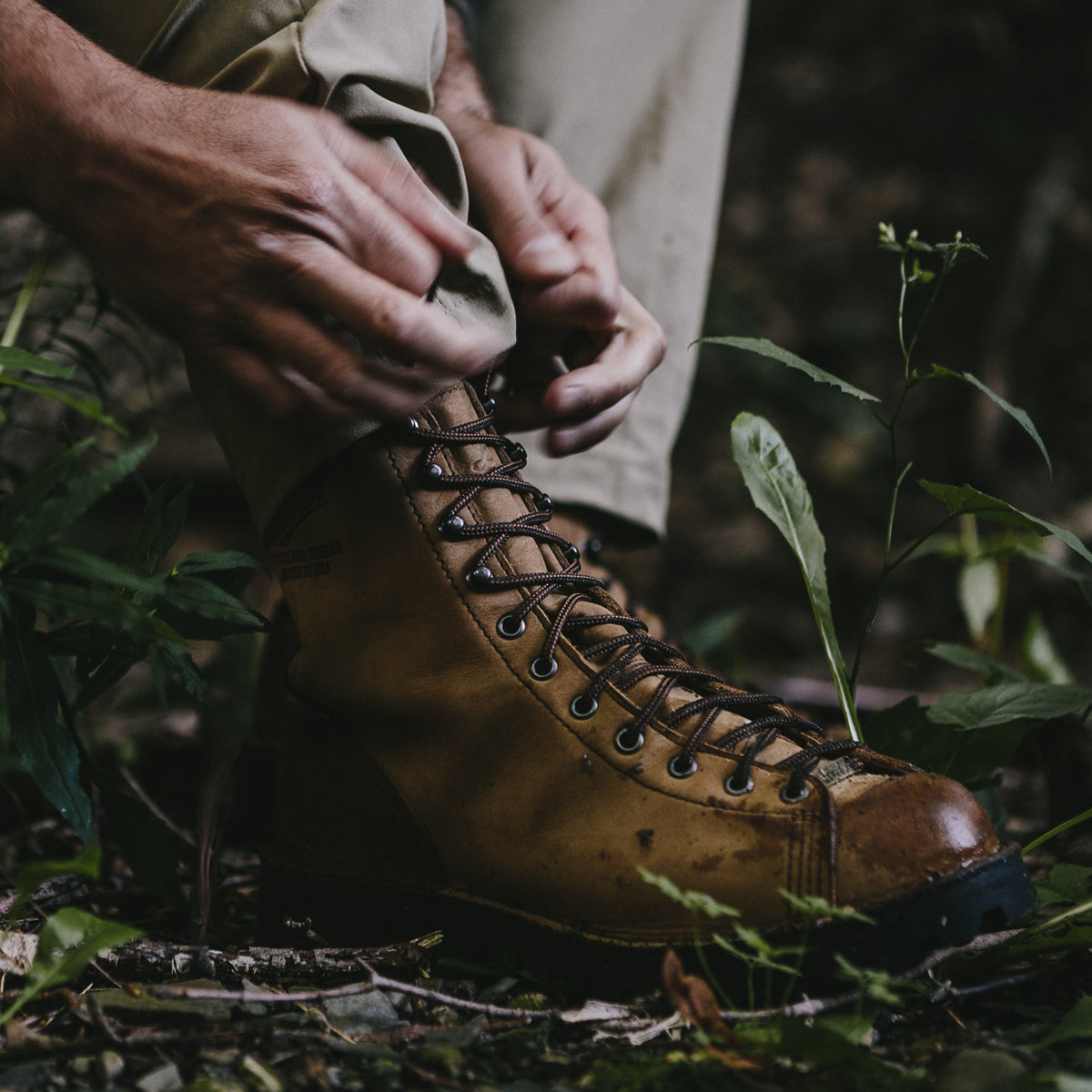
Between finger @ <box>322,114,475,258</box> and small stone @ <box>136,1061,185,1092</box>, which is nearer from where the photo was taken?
small stone @ <box>136,1061,185,1092</box>

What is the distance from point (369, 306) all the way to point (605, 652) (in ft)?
1.20

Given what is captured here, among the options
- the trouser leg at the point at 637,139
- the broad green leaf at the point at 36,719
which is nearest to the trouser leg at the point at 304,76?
the broad green leaf at the point at 36,719

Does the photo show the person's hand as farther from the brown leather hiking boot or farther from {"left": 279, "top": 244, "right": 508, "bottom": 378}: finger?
{"left": 279, "top": 244, "right": 508, "bottom": 378}: finger

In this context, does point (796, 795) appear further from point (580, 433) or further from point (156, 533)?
point (156, 533)

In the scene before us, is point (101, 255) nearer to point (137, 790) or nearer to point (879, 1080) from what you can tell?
point (137, 790)

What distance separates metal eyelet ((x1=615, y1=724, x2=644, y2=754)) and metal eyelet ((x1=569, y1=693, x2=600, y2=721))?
0.11ft

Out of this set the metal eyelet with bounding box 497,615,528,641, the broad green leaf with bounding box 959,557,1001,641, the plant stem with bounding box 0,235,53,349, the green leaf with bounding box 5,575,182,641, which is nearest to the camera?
the green leaf with bounding box 5,575,182,641

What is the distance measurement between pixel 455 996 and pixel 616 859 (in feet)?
0.58

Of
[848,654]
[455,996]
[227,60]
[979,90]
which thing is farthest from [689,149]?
[979,90]

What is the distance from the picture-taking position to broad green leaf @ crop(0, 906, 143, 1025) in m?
0.60

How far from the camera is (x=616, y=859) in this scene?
760 mm

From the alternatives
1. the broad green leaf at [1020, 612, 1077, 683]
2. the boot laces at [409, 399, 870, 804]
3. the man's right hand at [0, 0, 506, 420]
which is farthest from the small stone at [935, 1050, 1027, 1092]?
the broad green leaf at [1020, 612, 1077, 683]

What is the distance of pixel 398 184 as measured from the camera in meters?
0.79

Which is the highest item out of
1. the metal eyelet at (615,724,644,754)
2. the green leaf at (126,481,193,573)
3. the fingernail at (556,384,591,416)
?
the fingernail at (556,384,591,416)
